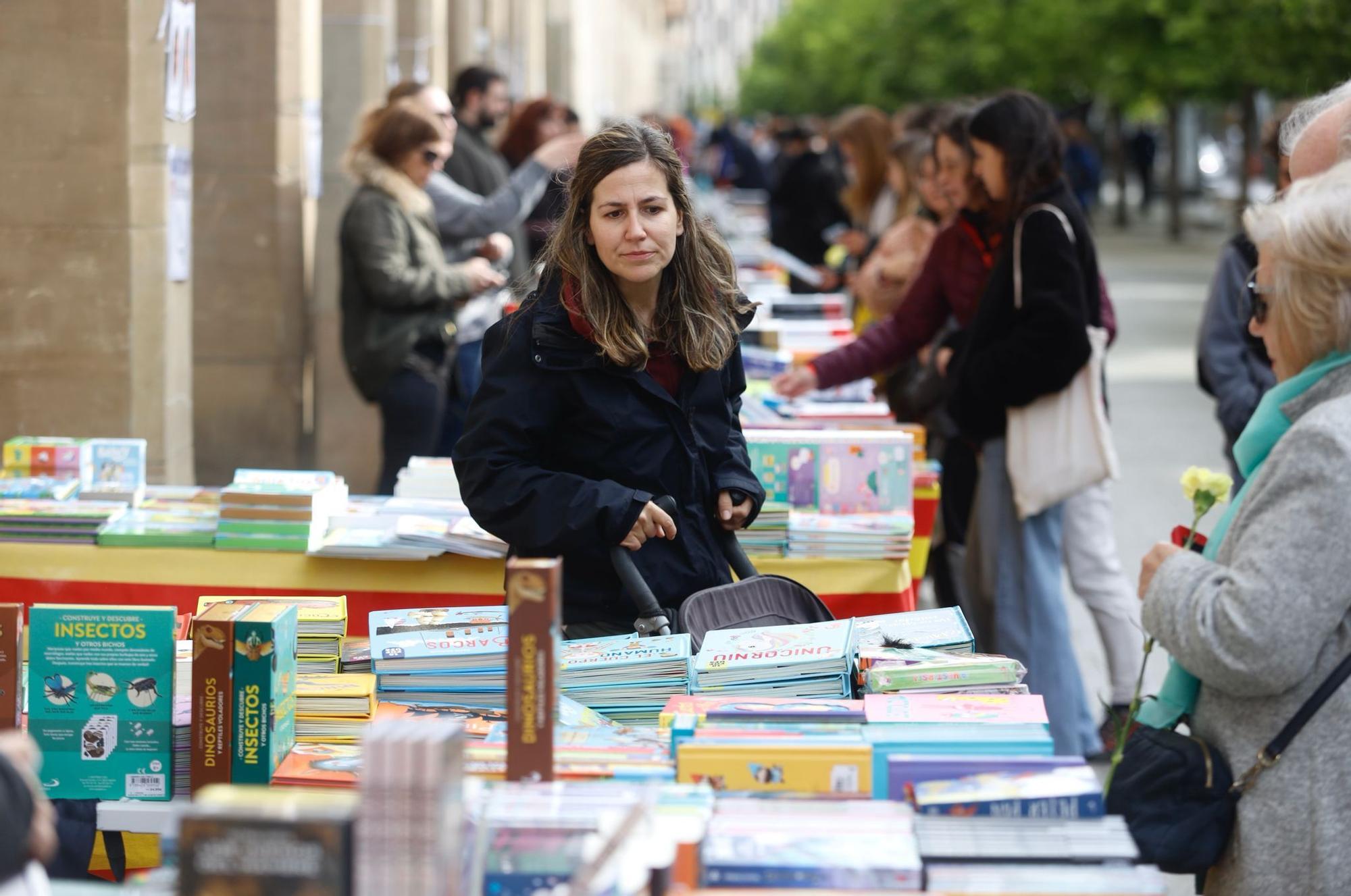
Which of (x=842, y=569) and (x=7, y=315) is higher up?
(x=7, y=315)

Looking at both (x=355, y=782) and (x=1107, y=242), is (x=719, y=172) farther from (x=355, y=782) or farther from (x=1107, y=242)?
(x=355, y=782)

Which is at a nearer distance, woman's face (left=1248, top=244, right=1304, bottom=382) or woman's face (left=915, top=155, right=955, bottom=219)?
woman's face (left=1248, top=244, right=1304, bottom=382)

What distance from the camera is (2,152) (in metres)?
5.95

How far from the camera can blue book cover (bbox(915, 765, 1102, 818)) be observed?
262 cm

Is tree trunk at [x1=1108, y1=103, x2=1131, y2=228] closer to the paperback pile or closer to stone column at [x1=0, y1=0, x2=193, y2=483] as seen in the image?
stone column at [x1=0, y1=0, x2=193, y2=483]

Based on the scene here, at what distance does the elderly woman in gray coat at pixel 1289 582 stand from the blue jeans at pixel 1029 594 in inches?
109

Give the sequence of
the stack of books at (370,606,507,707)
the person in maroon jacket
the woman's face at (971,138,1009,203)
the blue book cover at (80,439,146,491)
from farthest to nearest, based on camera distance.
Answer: the person in maroon jacket, the woman's face at (971,138,1009,203), the blue book cover at (80,439,146,491), the stack of books at (370,606,507,707)

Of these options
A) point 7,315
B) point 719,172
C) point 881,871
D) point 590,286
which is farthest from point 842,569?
point 719,172

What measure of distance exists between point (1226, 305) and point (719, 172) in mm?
29835

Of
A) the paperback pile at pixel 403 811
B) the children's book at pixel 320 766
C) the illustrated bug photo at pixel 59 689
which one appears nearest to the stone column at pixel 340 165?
the illustrated bug photo at pixel 59 689

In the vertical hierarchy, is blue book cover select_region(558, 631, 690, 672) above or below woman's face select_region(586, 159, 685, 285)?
below

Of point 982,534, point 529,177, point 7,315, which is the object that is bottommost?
point 982,534

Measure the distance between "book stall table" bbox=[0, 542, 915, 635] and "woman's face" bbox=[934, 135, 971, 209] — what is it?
2393mm

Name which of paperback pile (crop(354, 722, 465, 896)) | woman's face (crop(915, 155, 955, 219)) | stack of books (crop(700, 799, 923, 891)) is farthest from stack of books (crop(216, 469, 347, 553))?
woman's face (crop(915, 155, 955, 219))
